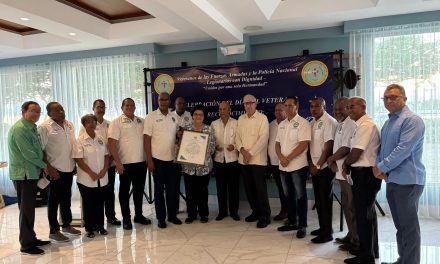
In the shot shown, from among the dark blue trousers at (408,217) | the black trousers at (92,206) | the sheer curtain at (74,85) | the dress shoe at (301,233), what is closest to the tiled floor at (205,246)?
the dress shoe at (301,233)

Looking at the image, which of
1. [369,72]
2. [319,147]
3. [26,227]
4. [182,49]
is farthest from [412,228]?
[182,49]

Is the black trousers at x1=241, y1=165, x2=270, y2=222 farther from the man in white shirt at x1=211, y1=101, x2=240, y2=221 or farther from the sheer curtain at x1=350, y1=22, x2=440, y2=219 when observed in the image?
the sheer curtain at x1=350, y1=22, x2=440, y2=219

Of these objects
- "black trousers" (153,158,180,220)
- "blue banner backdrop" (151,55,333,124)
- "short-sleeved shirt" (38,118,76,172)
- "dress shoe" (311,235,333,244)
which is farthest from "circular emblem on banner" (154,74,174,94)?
"dress shoe" (311,235,333,244)

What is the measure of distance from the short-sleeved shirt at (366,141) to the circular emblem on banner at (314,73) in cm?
181

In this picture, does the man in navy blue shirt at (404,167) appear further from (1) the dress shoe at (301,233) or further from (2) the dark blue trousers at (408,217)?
(1) the dress shoe at (301,233)

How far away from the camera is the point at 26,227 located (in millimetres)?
3625

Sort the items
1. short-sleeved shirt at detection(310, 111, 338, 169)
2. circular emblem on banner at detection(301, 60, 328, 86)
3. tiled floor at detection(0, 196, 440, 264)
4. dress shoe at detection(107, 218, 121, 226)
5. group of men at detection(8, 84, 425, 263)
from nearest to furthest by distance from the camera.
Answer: group of men at detection(8, 84, 425, 263) → tiled floor at detection(0, 196, 440, 264) → short-sleeved shirt at detection(310, 111, 338, 169) → dress shoe at detection(107, 218, 121, 226) → circular emblem on banner at detection(301, 60, 328, 86)

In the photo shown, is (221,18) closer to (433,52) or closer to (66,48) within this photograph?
(433,52)

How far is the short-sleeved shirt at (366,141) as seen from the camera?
9.46 feet

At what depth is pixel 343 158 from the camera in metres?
3.19

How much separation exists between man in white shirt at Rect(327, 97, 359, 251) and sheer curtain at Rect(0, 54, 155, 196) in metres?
3.49

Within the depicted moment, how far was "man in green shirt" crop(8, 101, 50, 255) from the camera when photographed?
3484 mm

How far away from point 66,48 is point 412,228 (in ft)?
18.7

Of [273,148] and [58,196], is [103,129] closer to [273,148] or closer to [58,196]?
[58,196]
